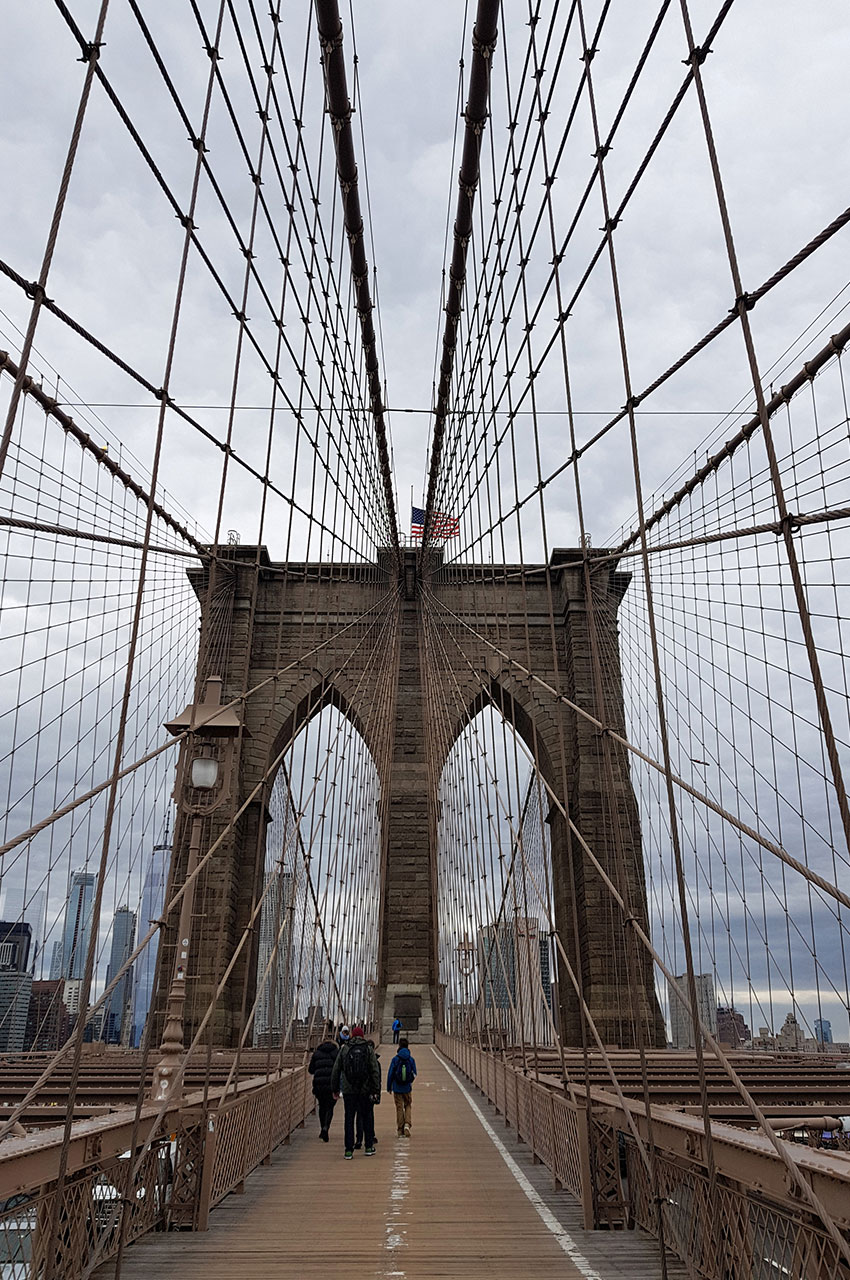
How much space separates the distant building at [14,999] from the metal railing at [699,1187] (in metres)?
8.06

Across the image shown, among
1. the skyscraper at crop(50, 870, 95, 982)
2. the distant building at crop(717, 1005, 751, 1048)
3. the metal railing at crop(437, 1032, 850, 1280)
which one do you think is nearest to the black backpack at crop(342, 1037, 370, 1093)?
the metal railing at crop(437, 1032, 850, 1280)

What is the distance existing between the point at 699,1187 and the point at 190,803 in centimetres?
419

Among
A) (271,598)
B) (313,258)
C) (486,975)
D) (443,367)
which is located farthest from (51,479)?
(271,598)

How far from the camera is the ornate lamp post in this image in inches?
222

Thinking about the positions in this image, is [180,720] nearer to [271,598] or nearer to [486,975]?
[486,975]

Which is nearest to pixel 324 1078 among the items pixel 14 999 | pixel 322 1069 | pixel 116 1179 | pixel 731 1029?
pixel 322 1069

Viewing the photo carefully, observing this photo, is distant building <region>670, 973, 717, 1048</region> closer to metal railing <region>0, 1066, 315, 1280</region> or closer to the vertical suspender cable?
metal railing <region>0, 1066, 315, 1280</region>

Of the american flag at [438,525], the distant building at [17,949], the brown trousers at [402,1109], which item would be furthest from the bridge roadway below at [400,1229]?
the american flag at [438,525]

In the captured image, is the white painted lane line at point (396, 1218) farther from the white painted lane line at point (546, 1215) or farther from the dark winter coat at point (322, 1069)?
the dark winter coat at point (322, 1069)

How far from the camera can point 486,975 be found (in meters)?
11.9

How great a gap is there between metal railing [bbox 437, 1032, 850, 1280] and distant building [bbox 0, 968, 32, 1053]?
8064 millimetres

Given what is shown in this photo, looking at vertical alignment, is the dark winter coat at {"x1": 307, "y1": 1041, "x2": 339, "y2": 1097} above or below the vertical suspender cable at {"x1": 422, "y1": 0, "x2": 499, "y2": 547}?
below

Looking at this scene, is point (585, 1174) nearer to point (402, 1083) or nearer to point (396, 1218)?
point (396, 1218)

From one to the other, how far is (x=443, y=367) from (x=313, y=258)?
7.56 metres
